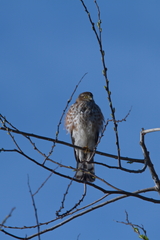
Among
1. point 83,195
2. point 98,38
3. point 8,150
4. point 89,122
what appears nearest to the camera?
point 98,38

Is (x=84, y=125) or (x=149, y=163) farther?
(x=84, y=125)

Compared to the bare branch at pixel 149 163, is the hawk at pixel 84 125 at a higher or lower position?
higher

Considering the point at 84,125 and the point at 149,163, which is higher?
the point at 84,125

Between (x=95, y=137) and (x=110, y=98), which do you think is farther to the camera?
(x=95, y=137)

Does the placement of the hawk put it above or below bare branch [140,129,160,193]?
above

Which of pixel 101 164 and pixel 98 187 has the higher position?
pixel 101 164

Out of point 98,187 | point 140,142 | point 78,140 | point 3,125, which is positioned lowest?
point 98,187

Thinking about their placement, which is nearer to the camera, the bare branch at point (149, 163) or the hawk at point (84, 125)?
the bare branch at point (149, 163)

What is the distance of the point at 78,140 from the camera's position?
712 cm

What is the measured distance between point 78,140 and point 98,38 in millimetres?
3857

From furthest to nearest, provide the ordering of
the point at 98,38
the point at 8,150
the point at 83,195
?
the point at 83,195 → the point at 8,150 → the point at 98,38

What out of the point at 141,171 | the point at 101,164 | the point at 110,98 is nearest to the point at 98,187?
the point at 101,164

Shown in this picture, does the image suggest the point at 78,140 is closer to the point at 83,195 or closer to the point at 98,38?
the point at 83,195

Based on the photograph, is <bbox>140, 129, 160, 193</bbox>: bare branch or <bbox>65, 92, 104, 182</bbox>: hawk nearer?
<bbox>140, 129, 160, 193</bbox>: bare branch
